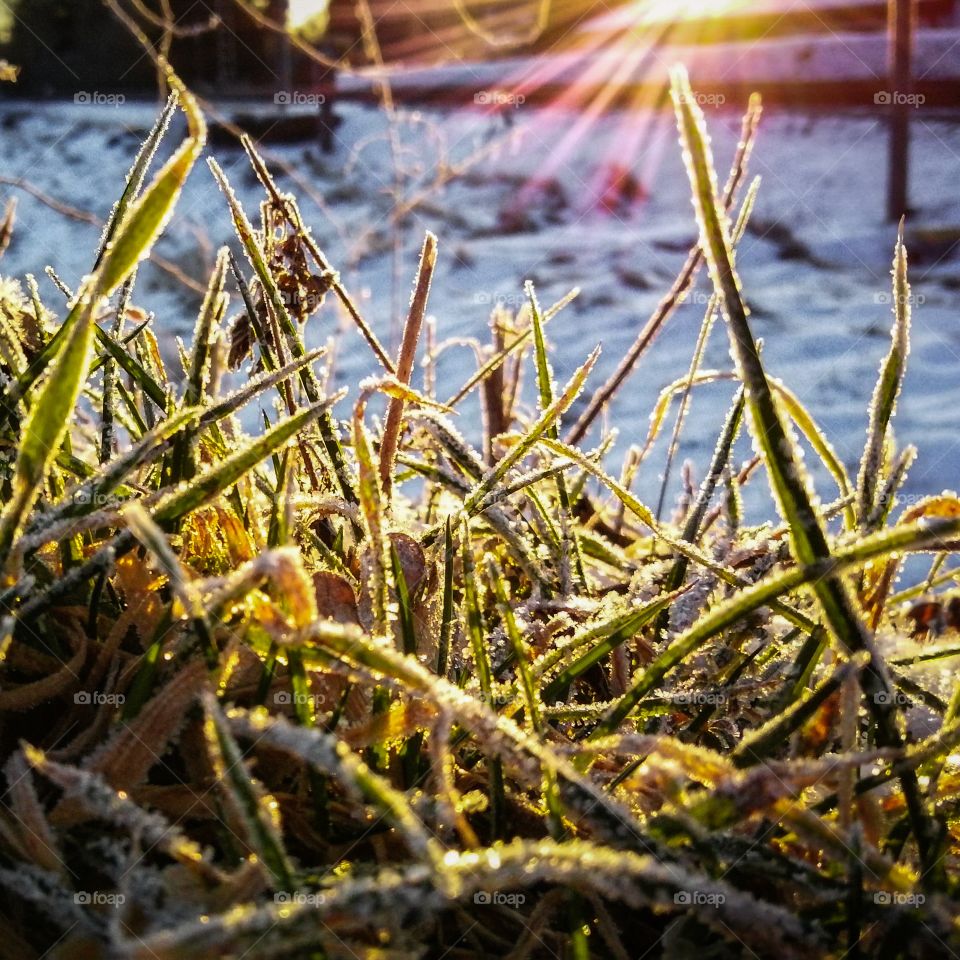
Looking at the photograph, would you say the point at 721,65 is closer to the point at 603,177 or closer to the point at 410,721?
the point at 603,177

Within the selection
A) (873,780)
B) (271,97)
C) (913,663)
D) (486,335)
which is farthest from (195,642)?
(271,97)

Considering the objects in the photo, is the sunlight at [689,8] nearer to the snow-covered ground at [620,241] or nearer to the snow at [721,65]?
the snow at [721,65]

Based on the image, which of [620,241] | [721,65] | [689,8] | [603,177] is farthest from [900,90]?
[689,8]

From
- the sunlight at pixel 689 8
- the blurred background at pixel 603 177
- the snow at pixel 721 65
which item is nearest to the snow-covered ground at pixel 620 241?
the blurred background at pixel 603 177

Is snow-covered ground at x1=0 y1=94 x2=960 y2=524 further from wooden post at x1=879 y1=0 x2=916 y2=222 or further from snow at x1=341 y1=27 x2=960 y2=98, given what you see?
snow at x1=341 y1=27 x2=960 y2=98

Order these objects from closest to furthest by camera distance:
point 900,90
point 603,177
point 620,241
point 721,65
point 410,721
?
point 410,721
point 900,90
point 620,241
point 603,177
point 721,65

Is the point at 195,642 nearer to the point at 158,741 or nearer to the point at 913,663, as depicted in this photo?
the point at 158,741
